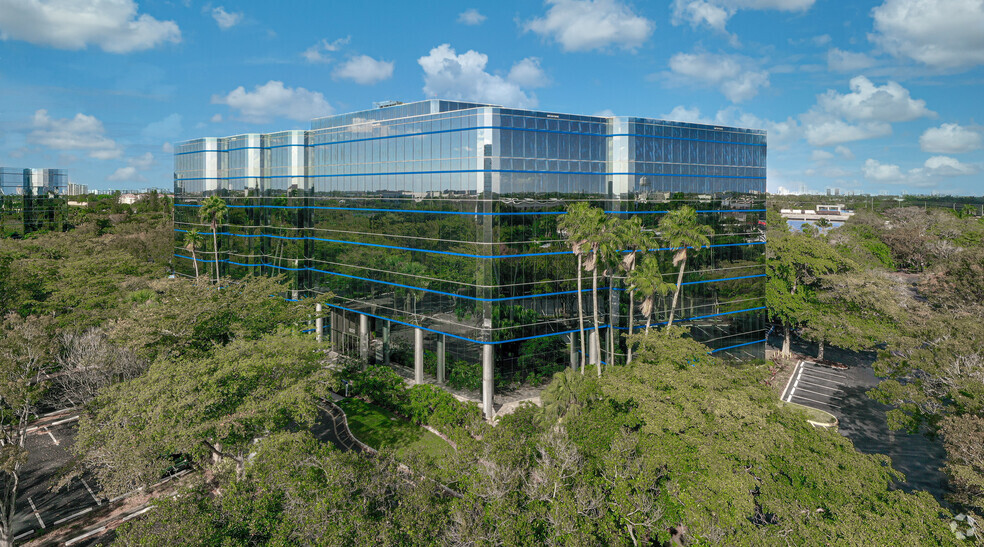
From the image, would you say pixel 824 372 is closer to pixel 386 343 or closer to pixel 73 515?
pixel 386 343

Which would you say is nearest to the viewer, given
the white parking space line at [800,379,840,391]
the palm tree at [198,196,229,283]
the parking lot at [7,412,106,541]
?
the parking lot at [7,412,106,541]

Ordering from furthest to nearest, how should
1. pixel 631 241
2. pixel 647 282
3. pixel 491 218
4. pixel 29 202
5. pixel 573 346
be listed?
pixel 29 202, pixel 573 346, pixel 491 218, pixel 631 241, pixel 647 282

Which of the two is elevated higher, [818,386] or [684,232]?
[684,232]

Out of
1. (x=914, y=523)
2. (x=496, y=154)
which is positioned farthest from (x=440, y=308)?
(x=914, y=523)

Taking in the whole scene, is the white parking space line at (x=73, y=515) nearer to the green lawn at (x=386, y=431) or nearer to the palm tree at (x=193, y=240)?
the green lawn at (x=386, y=431)

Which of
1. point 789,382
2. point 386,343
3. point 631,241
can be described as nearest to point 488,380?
point 386,343

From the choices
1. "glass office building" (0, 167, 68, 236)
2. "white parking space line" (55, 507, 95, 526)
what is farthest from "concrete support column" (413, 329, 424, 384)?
"glass office building" (0, 167, 68, 236)

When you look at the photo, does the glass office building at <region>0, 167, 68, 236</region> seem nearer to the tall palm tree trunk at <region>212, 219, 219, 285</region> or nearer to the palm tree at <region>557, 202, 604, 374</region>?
the tall palm tree trunk at <region>212, 219, 219, 285</region>
